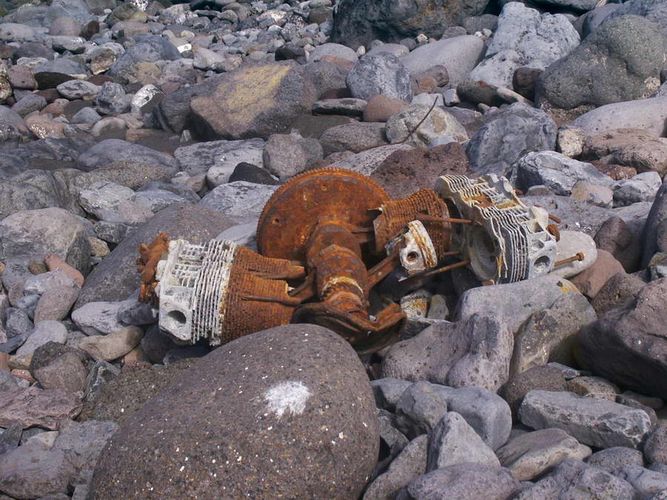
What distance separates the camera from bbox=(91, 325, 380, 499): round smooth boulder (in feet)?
9.58

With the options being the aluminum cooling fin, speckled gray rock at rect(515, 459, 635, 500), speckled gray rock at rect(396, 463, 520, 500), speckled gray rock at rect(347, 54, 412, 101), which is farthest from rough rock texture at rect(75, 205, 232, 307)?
speckled gray rock at rect(347, 54, 412, 101)

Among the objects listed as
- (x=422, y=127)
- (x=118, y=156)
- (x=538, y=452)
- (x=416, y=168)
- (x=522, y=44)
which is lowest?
(x=118, y=156)

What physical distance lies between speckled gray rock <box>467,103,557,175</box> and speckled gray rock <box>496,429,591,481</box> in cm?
417

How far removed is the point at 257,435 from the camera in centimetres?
299

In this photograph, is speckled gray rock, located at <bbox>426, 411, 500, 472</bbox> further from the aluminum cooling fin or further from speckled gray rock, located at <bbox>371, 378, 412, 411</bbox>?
the aluminum cooling fin

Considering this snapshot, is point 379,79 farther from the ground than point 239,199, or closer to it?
closer to it

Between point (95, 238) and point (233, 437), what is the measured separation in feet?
13.0

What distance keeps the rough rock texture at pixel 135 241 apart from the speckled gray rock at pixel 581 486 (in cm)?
344

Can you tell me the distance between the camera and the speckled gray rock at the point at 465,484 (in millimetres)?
2664

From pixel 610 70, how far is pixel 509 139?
2.68 m

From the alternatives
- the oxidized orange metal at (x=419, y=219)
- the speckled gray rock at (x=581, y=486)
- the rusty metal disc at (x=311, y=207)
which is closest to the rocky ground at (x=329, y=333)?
the speckled gray rock at (x=581, y=486)

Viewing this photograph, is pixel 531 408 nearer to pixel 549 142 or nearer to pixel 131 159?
pixel 549 142

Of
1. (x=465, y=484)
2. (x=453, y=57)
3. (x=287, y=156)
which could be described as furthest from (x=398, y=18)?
(x=465, y=484)

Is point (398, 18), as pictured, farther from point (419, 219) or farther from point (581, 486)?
point (581, 486)
